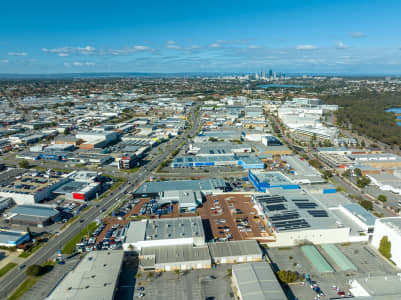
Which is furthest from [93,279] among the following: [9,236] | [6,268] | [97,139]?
[97,139]

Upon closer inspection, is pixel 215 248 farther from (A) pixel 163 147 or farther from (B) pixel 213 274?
(A) pixel 163 147

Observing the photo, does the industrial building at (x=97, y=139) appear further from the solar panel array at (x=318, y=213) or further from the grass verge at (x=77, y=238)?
the solar panel array at (x=318, y=213)

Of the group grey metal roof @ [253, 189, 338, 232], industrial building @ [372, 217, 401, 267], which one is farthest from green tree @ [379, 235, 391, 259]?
grey metal roof @ [253, 189, 338, 232]

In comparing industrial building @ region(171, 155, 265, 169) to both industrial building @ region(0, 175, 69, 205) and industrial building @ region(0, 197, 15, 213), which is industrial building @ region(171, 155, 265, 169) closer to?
industrial building @ region(0, 175, 69, 205)

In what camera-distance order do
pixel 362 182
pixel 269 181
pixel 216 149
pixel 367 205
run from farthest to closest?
pixel 216 149 < pixel 362 182 < pixel 269 181 < pixel 367 205

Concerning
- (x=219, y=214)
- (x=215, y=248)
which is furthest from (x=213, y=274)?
(x=219, y=214)

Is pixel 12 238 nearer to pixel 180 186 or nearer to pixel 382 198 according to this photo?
pixel 180 186

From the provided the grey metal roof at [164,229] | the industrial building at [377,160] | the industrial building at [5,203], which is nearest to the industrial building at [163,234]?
the grey metal roof at [164,229]

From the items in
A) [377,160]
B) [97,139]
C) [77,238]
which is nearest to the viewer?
[77,238]
